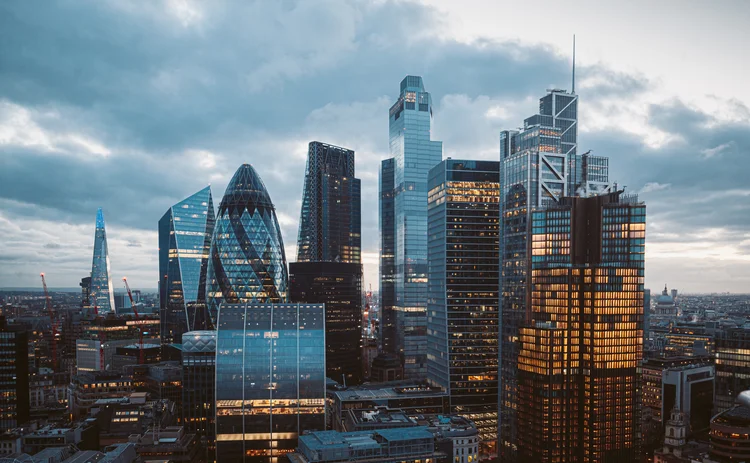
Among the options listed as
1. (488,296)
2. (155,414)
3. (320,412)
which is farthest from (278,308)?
(488,296)

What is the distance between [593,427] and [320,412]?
7128 centimetres

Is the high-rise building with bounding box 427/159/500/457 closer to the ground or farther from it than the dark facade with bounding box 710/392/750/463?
farther from it

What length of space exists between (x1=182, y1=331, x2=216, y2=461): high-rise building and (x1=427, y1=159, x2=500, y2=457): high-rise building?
76.4m

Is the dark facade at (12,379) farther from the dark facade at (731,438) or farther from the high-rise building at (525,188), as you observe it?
the dark facade at (731,438)

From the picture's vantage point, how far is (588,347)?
458 feet

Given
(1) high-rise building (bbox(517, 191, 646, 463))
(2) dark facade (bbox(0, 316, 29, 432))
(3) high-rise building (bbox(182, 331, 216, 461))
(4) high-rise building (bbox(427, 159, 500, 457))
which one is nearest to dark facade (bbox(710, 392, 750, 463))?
(1) high-rise building (bbox(517, 191, 646, 463))

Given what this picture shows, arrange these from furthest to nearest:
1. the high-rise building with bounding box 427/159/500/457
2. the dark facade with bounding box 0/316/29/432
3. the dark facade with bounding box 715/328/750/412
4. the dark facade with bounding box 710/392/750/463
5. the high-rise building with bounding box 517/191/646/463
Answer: the high-rise building with bounding box 427/159/500/457 → the dark facade with bounding box 715/328/750/412 → the dark facade with bounding box 0/316/29/432 → the high-rise building with bounding box 517/191/646/463 → the dark facade with bounding box 710/392/750/463

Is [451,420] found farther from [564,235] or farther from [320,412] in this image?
[564,235]

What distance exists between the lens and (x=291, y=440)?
5802 inches

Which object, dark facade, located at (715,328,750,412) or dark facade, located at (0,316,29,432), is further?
dark facade, located at (715,328,750,412)

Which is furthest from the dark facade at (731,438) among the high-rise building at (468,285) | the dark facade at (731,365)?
the high-rise building at (468,285)

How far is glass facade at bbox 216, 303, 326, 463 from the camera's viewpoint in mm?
145625

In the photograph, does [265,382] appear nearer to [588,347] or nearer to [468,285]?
[468,285]

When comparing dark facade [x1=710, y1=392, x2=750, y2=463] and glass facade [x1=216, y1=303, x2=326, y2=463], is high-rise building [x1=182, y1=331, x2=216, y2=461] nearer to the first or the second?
glass facade [x1=216, y1=303, x2=326, y2=463]
